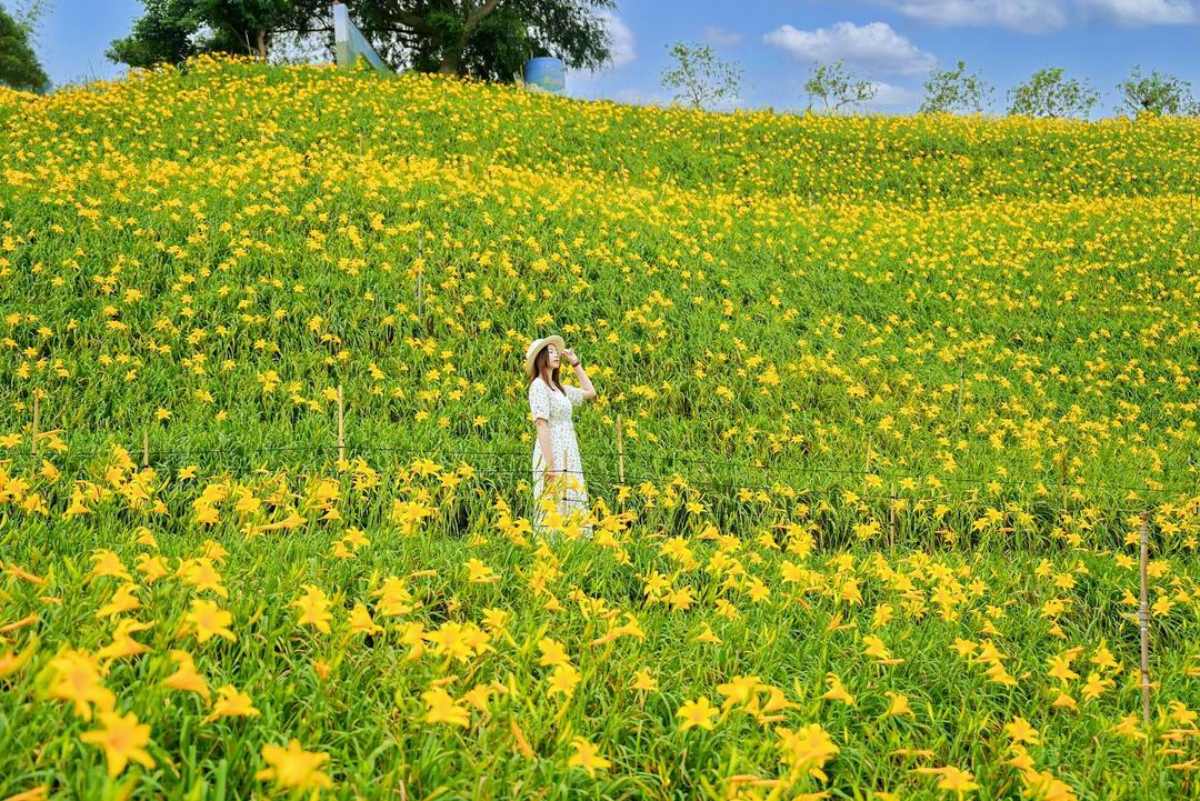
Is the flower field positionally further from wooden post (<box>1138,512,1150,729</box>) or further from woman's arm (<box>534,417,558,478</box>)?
woman's arm (<box>534,417,558,478</box>)

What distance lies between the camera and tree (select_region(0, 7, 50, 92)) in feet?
96.1

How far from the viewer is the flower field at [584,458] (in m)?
1.97

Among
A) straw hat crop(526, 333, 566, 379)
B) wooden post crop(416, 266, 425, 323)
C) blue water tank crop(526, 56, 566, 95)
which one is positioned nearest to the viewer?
straw hat crop(526, 333, 566, 379)

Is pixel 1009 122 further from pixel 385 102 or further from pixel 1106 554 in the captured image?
pixel 1106 554

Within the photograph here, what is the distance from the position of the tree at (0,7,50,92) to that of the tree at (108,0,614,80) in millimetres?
10259

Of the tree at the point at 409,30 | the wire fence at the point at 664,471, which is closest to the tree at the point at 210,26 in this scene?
the tree at the point at 409,30

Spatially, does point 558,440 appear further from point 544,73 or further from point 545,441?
point 544,73

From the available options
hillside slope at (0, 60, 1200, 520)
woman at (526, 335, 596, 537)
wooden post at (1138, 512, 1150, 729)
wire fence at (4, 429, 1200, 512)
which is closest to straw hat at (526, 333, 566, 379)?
woman at (526, 335, 596, 537)

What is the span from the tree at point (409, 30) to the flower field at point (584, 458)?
5.67m

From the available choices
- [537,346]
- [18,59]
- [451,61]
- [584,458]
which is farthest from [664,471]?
[18,59]

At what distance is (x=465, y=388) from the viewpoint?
6367 mm

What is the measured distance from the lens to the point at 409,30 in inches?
883

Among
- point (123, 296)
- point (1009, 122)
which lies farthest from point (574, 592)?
point (1009, 122)

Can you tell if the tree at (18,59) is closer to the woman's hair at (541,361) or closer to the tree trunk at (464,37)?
the tree trunk at (464,37)
